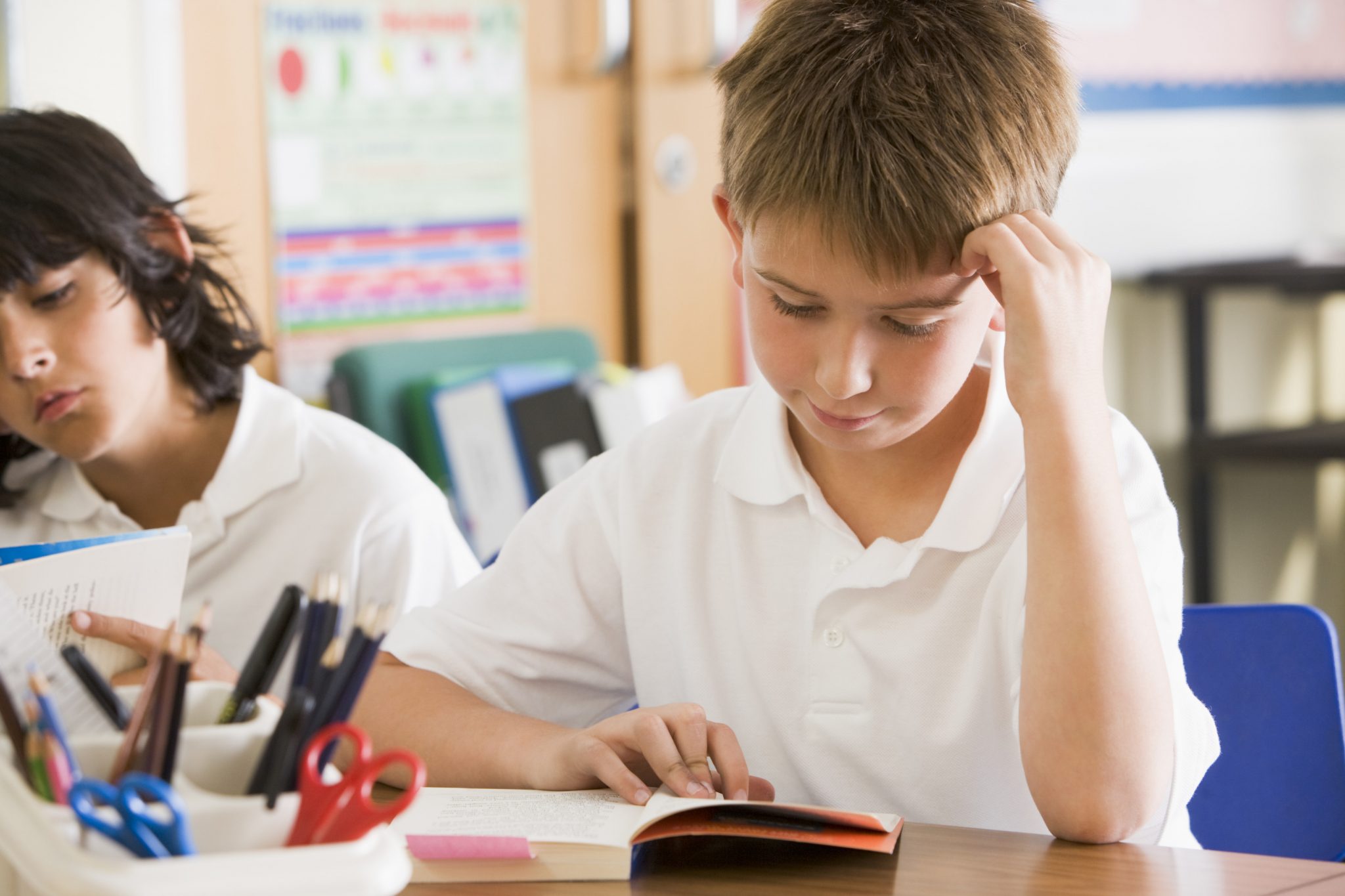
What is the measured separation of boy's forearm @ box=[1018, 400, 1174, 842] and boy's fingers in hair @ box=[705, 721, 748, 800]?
0.50 ft

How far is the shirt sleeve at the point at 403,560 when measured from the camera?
3.88 feet

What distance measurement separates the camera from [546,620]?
0.99 metres

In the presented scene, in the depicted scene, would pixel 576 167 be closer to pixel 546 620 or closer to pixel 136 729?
pixel 546 620

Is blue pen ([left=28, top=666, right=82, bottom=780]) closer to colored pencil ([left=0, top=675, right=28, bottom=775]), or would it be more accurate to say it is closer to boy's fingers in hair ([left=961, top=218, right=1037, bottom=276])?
colored pencil ([left=0, top=675, right=28, bottom=775])

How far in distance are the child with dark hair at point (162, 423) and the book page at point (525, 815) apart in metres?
0.42

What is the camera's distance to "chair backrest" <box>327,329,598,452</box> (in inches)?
86.0

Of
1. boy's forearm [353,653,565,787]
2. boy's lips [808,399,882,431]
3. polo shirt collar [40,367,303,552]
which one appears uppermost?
boy's lips [808,399,882,431]

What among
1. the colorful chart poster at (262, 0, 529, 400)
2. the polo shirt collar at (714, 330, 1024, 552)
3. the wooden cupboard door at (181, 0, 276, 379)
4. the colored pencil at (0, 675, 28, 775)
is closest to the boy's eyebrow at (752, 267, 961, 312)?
the polo shirt collar at (714, 330, 1024, 552)

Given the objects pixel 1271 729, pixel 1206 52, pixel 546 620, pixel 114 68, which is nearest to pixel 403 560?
pixel 546 620

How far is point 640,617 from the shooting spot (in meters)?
1.00

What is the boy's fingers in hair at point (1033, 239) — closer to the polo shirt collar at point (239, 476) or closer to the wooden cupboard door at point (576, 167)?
the polo shirt collar at point (239, 476)

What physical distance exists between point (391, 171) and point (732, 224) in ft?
5.35

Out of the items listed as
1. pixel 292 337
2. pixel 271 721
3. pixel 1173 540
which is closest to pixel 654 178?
pixel 292 337

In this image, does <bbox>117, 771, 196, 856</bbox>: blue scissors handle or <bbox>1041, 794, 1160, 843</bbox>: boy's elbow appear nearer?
<bbox>117, 771, 196, 856</bbox>: blue scissors handle
